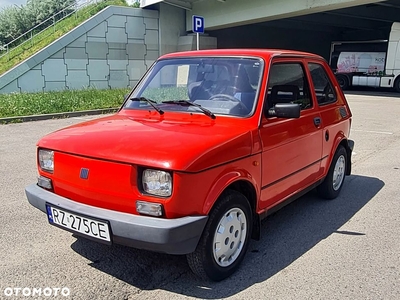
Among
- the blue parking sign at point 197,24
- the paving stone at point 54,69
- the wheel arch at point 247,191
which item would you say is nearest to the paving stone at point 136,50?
the paving stone at point 54,69

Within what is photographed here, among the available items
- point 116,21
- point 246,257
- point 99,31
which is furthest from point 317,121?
point 116,21

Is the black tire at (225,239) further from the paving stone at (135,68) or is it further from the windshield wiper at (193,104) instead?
the paving stone at (135,68)

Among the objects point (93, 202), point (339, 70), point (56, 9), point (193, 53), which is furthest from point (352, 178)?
point (56, 9)

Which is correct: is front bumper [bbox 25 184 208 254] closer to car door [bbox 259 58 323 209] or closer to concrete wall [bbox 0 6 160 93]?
Result: car door [bbox 259 58 323 209]

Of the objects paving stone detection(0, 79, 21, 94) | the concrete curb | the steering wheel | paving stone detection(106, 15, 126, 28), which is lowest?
the concrete curb

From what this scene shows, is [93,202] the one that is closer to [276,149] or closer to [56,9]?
[276,149]

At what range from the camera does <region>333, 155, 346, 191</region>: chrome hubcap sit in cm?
486

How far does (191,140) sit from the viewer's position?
274 cm

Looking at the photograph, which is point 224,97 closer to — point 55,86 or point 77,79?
point 55,86

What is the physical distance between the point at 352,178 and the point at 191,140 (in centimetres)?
396

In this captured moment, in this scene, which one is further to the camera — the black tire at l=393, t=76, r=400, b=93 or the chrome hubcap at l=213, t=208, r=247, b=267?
the black tire at l=393, t=76, r=400, b=93

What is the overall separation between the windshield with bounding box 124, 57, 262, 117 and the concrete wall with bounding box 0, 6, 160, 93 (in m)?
15.3

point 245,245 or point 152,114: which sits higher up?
point 152,114

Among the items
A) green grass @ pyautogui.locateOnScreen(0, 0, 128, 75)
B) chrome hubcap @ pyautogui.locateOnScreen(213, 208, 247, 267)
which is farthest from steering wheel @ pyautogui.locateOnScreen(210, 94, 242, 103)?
green grass @ pyautogui.locateOnScreen(0, 0, 128, 75)
